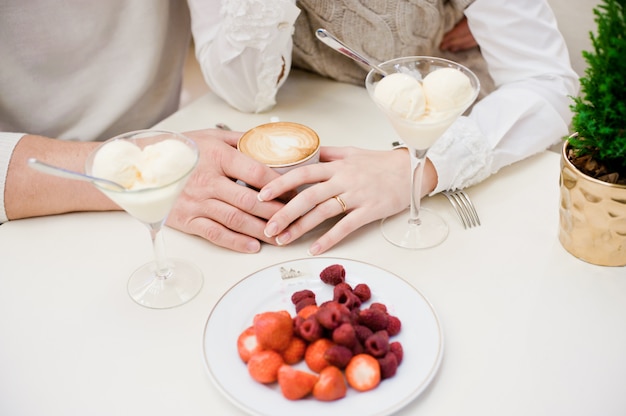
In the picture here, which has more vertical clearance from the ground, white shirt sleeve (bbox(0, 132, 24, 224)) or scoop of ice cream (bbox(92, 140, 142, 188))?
scoop of ice cream (bbox(92, 140, 142, 188))

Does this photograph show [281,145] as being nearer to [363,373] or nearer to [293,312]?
[293,312]

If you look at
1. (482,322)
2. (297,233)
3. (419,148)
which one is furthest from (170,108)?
(482,322)

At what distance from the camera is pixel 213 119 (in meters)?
1.49

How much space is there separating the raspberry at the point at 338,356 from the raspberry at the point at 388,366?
46 millimetres

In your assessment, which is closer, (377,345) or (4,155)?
(377,345)

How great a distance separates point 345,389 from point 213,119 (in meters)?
0.91

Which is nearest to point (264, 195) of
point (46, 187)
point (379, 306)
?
point (379, 306)

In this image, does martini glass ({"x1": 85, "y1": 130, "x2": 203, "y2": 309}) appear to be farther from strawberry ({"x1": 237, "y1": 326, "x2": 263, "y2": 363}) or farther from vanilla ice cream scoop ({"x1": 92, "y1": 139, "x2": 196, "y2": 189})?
strawberry ({"x1": 237, "y1": 326, "x2": 263, "y2": 363})

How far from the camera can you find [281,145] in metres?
1.16

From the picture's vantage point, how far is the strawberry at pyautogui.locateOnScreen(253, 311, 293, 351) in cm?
80

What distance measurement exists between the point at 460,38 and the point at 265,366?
1.18m

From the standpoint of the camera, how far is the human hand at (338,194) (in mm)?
1069

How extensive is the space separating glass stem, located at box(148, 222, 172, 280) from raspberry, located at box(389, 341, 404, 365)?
43cm

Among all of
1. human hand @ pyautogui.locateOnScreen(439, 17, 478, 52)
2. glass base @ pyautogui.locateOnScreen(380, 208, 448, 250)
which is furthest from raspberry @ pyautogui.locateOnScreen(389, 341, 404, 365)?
human hand @ pyautogui.locateOnScreen(439, 17, 478, 52)
